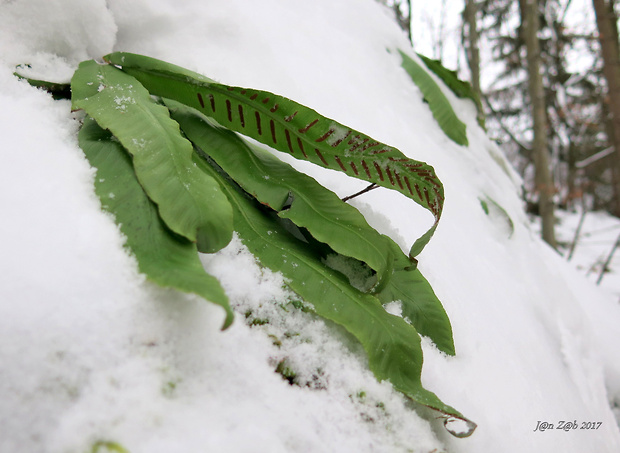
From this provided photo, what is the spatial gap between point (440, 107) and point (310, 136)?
958 millimetres

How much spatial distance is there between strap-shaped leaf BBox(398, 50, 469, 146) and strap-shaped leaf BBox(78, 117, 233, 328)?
3.77 feet

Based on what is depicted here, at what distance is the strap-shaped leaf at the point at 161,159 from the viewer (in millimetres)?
482

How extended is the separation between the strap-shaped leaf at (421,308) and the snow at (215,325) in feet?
0.09

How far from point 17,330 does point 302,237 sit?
409 mm

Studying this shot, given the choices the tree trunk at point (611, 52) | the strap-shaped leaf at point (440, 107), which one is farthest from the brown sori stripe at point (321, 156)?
the tree trunk at point (611, 52)

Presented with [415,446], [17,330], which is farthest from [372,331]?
[17,330]

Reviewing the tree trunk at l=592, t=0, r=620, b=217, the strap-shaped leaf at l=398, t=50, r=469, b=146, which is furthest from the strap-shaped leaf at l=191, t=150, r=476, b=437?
the tree trunk at l=592, t=0, r=620, b=217

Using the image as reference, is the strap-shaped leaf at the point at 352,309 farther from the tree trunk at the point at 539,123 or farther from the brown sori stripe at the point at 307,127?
the tree trunk at the point at 539,123

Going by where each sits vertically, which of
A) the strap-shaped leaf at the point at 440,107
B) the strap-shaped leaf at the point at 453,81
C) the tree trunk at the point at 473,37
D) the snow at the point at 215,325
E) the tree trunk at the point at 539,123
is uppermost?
the tree trunk at the point at 473,37

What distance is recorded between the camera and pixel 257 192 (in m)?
0.63

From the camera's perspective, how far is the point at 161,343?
0.43m

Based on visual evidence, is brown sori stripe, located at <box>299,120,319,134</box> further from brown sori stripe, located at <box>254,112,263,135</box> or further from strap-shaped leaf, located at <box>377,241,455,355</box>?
strap-shaped leaf, located at <box>377,241,455,355</box>

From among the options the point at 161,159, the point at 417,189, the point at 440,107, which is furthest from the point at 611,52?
the point at 161,159

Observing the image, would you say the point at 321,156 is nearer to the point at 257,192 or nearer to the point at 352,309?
the point at 257,192
